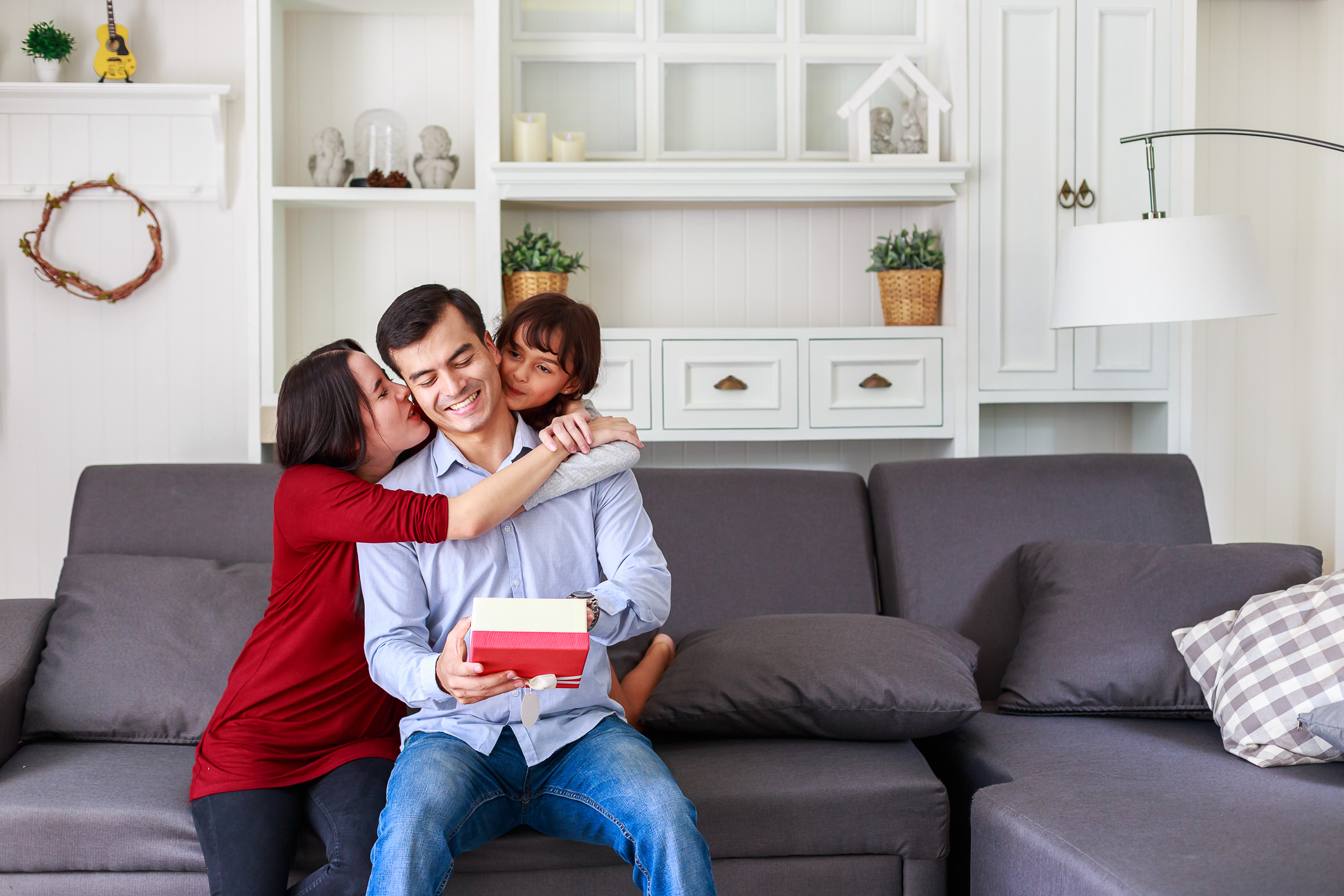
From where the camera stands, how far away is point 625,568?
1542 millimetres

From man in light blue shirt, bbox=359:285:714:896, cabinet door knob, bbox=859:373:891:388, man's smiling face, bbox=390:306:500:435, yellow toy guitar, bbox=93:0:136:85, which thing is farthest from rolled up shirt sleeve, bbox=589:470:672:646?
yellow toy guitar, bbox=93:0:136:85

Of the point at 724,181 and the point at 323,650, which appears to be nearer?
the point at 323,650

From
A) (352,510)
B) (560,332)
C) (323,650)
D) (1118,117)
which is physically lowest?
(323,650)

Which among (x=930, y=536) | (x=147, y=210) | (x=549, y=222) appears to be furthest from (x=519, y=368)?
(x=147, y=210)

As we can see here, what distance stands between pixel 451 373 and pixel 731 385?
1.15m

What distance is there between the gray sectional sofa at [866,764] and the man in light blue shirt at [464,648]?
0.17 metres

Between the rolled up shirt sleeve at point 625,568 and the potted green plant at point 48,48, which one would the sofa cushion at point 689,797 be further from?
the potted green plant at point 48,48

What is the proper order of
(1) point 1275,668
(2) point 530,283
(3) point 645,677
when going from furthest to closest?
(2) point 530,283 → (3) point 645,677 → (1) point 1275,668

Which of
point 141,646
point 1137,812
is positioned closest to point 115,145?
point 141,646

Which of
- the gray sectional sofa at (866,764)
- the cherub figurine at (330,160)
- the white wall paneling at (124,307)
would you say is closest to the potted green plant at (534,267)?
the cherub figurine at (330,160)

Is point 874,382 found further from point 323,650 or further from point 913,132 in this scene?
point 323,650

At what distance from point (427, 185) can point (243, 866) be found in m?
1.68

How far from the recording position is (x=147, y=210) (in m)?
2.64

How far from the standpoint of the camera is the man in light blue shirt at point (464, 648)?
1.32 meters
